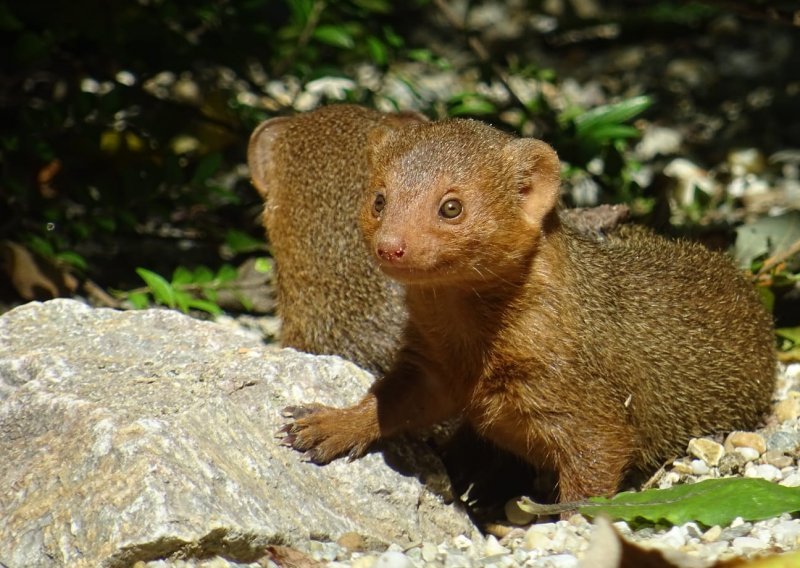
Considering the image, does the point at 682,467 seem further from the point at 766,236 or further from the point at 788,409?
the point at 766,236

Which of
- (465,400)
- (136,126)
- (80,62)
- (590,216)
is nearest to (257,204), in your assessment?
(136,126)

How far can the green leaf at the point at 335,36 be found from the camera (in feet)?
18.0

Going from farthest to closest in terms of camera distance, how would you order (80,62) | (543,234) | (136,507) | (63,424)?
1. (80,62)
2. (543,234)
3. (63,424)
4. (136,507)

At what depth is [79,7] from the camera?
17.2 ft

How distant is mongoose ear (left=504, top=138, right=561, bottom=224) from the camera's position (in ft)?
11.8

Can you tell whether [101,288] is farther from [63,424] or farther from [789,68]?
[789,68]

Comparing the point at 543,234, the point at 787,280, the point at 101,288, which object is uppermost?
the point at 543,234

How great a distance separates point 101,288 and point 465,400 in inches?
92.7

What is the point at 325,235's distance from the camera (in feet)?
15.4

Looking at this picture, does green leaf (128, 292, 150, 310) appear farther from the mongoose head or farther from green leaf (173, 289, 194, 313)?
the mongoose head

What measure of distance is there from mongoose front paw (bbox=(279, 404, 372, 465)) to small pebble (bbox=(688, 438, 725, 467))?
120 centimetres

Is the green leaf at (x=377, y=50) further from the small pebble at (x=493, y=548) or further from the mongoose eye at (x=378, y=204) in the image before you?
the small pebble at (x=493, y=548)

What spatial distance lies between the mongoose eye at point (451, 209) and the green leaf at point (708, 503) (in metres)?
0.95

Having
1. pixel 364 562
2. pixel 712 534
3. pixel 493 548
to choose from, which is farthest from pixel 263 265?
pixel 712 534
